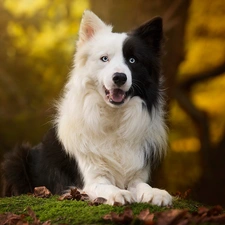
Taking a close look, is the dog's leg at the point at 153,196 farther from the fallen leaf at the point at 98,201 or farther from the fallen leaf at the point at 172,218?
the fallen leaf at the point at 172,218

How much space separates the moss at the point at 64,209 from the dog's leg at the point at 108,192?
0.25ft

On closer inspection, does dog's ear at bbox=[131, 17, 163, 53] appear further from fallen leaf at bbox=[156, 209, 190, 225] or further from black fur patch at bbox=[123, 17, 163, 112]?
fallen leaf at bbox=[156, 209, 190, 225]

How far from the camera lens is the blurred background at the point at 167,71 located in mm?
4742

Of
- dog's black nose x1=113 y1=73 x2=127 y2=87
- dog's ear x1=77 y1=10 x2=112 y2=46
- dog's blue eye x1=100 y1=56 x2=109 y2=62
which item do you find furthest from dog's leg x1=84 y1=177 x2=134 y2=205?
dog's ear x1=77 y1=10 x2=112 y2=46

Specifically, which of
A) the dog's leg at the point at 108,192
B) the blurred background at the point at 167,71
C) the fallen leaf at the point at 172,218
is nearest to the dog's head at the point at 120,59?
the dog's leg at the point at 108,192

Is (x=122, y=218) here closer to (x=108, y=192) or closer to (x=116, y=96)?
(x=108, y=192)

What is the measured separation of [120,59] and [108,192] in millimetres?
861

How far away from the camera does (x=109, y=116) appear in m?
3.21

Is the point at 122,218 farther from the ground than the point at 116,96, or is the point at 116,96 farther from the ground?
the point at 116,96

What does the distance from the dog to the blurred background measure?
1402mm

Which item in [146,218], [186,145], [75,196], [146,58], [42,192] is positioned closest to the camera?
[146,218]

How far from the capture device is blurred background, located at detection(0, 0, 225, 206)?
15.6 feet

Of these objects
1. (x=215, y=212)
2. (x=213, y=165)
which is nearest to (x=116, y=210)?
(x=215, y=212)

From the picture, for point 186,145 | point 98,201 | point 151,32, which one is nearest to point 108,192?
point 98,201
